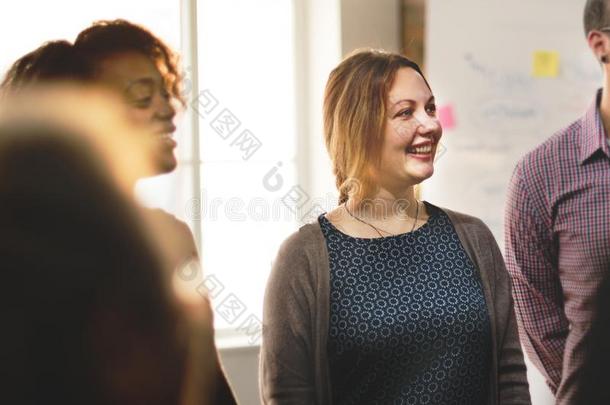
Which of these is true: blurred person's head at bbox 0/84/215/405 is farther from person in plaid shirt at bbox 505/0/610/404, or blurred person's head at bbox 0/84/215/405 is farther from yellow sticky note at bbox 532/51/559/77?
yellow sticky note at bbox 532/51/559/77

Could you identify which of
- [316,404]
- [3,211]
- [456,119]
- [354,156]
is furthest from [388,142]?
[456,119]

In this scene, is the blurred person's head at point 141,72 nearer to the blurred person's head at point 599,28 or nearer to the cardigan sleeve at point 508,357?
the cardigan sleeve at point 508,357

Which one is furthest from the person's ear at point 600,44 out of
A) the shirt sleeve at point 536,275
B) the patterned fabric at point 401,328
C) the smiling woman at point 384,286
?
the patterned fabric at point 401,328

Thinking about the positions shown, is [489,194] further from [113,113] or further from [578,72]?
[113,113]

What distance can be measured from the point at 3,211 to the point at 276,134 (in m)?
0.71

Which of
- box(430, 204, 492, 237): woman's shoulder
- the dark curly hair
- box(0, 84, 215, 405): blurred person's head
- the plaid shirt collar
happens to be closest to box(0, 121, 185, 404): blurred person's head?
box(0, 84, 215, 405): blurred person's head

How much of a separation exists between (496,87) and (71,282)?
4.79ft

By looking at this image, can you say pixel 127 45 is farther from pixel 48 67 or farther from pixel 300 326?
pixel 300 326

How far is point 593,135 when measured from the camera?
1532 millimetres

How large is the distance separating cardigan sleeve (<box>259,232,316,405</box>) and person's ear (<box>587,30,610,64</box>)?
0.81 metres

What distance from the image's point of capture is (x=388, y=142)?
51.9 inches

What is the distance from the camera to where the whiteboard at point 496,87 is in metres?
2.01

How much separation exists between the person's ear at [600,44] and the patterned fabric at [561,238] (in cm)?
9

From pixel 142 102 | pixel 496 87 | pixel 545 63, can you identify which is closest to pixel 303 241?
pixel 142 102
